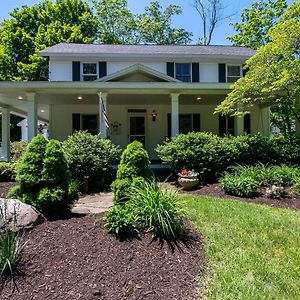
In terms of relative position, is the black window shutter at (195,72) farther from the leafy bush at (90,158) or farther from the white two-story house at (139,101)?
the leafy bush at (90,158)

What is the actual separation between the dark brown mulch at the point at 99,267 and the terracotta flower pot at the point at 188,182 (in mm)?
4874

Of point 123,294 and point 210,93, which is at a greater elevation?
point 210,93

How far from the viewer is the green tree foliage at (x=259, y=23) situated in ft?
85.9

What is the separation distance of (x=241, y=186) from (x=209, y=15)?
29.3 meters

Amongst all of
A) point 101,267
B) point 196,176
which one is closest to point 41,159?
point 101,267

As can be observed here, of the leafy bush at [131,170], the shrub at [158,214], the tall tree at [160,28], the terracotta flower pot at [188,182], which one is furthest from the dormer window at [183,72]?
the tall tree at [160,28]

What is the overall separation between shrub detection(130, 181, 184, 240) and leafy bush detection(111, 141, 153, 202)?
0.80 metres

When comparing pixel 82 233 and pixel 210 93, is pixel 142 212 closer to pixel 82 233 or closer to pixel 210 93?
pixel 82 233

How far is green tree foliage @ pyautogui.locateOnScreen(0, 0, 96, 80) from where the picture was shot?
28.8m

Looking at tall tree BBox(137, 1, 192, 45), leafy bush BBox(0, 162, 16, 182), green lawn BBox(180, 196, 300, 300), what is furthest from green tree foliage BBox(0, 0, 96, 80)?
green lawn BBox(180, 196, 300, 300)

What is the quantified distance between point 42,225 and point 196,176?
5909 mm

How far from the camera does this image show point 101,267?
3939 mm

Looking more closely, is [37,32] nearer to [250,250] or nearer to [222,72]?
[222,72]

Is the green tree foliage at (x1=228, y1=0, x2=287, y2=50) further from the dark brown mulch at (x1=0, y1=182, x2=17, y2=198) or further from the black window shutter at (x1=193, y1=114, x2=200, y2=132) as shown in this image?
the dark brown mulch at (x1=0, y1=182, x2=17, y2=198)
